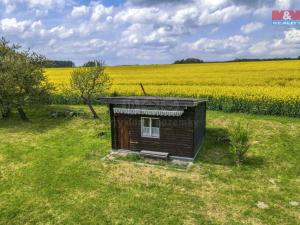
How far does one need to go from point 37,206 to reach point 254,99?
18405mm

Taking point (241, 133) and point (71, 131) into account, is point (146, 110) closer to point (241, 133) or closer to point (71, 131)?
point (241, 133)

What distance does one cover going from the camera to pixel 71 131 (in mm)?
21047

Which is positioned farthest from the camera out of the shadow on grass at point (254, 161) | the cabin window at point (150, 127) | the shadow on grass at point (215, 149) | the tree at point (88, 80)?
the tree at point (88, 80)

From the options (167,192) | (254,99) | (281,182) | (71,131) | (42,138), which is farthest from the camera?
(254,99)

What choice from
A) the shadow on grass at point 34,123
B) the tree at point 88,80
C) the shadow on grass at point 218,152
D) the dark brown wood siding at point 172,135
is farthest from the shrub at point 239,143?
the shadow on grass at point 34,123

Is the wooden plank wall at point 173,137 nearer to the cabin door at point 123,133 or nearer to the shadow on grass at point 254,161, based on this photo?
the cabin door at point 123,133

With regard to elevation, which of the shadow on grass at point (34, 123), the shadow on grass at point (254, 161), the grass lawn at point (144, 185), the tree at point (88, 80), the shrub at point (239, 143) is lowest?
the grass lawn at point (144, 185)

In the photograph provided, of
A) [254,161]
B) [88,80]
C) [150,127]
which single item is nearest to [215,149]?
[254,161]

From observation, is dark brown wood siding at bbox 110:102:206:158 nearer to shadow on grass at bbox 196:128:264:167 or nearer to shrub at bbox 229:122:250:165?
shadow on grass at bbox 196:128:264:167

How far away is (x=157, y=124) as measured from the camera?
49.9 ft

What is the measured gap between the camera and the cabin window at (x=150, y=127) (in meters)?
15.3

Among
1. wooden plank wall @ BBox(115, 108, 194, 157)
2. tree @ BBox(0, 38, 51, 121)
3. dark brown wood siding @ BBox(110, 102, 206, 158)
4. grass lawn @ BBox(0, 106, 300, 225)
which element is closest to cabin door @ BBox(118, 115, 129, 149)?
dark brown wood siding @ BBox(110, 102, 206, 158)

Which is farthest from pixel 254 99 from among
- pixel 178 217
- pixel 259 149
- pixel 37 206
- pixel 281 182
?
pixel 37 206

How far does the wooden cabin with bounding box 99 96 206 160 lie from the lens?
14.4 meters
